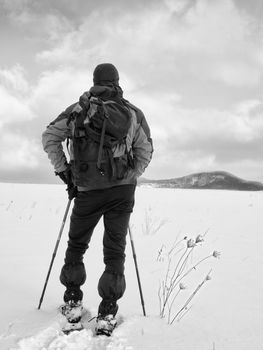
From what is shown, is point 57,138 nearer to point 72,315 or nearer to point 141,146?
point 141,146

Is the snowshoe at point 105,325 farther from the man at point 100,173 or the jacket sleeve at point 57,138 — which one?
the jacket sleeve at point 57,138

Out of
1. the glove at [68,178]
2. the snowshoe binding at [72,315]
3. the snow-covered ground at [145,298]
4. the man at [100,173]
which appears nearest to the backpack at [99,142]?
the man at [100,173]

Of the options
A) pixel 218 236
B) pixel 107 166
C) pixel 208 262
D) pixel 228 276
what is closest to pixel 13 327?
pixel 107 166

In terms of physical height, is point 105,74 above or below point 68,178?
above

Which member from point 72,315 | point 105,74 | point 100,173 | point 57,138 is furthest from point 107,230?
point 105,74

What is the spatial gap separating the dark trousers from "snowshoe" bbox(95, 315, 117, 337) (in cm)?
20

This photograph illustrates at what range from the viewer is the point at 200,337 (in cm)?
272

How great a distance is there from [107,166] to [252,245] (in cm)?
405

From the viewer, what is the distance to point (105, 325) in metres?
2.67

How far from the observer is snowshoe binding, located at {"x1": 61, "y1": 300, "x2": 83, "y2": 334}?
2.68 m


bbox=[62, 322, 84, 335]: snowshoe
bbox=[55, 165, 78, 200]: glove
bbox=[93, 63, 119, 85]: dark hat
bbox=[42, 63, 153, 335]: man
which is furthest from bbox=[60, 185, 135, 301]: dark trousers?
bbox=[93, 63, 119, 85]: dark hat

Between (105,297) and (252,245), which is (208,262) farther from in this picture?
(105,297)

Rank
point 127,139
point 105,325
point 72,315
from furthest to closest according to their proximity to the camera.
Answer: point 127,139 → point 72,315 → point 105,325

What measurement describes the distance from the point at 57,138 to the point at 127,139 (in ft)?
2.02
